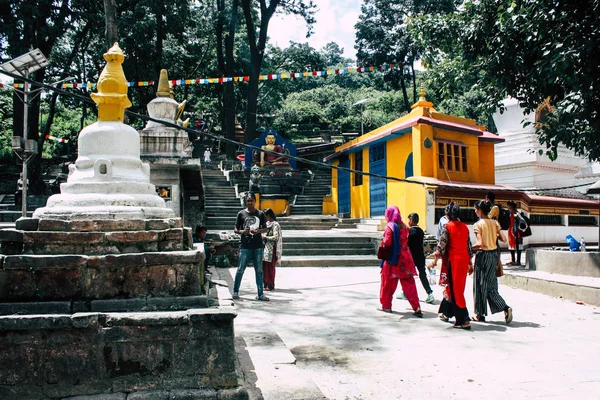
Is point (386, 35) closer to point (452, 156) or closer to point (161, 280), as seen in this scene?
point (452, 156)

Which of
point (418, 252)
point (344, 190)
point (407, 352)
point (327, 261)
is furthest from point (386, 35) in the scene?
point (407, 352)

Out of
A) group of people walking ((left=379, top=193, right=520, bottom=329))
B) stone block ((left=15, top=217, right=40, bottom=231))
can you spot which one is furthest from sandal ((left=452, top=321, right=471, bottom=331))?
stone block ((left=15, top=217, right=40, bottom=231))

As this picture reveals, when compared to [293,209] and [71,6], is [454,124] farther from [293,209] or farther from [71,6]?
[71,6]

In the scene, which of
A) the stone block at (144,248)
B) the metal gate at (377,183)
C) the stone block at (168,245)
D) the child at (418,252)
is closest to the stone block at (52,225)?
the stone block at (144,248)

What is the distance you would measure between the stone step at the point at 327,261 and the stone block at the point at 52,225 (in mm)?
9145

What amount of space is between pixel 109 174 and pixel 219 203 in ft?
58.0

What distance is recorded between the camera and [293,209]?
22.9 metres

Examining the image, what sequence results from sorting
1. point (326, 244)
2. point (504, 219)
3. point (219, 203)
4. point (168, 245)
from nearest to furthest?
1. point (168, 245)
2. point (504, 219)
3. point (326, 244)
4. point (219, 203)

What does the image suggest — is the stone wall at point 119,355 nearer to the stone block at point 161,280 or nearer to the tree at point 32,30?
the stone block at point 161,280

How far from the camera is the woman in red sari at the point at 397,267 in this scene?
6789 mm

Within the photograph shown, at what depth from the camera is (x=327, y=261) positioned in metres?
A: 12.7

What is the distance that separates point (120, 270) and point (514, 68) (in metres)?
8.66

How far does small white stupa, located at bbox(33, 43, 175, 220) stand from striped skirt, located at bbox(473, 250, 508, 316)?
14.6 feet

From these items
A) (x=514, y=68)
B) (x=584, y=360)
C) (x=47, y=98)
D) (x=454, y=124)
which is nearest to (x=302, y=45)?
(x=47, y=98)
